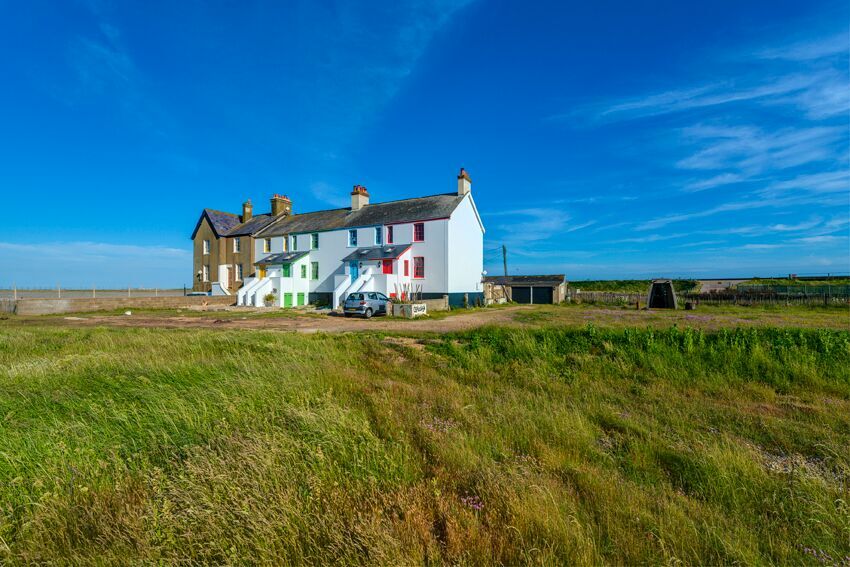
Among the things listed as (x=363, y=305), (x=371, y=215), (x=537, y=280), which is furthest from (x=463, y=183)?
(x=537, y=280)

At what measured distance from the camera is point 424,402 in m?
5.76

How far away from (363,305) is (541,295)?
25354mm

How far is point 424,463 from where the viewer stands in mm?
3836

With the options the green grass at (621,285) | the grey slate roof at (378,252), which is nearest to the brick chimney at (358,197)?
the grey slate roof at (378,252)

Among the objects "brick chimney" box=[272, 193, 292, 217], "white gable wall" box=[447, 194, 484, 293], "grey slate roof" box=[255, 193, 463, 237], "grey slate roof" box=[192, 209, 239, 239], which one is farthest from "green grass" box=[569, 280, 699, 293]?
"grey slate roof" box=[192, 209, 239, 239]

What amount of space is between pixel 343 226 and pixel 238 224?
678 inches

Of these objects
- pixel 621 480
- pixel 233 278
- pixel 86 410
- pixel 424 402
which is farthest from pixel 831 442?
pixel 233 278

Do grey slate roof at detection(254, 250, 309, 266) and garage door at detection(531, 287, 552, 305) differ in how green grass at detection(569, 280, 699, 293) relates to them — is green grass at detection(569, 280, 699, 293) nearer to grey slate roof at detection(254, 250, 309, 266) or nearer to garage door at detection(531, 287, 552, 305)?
garage door at detection(531, 287, 552, 305)

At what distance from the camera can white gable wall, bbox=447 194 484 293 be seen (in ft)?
97.8

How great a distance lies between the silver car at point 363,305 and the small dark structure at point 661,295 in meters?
23.0

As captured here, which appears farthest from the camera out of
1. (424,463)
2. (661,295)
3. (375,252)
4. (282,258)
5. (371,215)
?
(282,258)

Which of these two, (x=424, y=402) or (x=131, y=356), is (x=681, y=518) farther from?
(x=131, y=356)

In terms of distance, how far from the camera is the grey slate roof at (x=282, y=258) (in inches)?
1348

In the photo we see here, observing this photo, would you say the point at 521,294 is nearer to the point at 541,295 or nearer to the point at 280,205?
the point at 541,295
